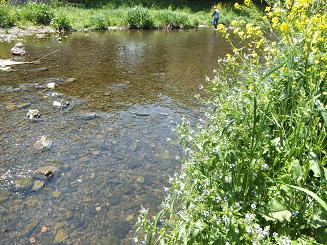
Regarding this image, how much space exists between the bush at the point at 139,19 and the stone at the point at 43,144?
17388 mm

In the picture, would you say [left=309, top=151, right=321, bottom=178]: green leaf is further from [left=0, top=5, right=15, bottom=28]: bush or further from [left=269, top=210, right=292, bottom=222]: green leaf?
[left=0, top=5, right=15, bottom=28]: bush

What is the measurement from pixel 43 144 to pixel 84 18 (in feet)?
58.0

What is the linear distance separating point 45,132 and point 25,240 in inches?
131

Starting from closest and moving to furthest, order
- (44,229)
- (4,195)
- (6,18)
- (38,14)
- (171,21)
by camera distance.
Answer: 1. (44,229)
2. (4,195)
3. (6,18)
4. (38,14)
5. (171,21)

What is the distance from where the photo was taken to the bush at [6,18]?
18.9 meters

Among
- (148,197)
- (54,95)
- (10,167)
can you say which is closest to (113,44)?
(54,95)

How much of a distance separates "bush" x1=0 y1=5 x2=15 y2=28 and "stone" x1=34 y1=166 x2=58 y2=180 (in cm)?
1601

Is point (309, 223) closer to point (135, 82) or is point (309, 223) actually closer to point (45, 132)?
point (45, 132)

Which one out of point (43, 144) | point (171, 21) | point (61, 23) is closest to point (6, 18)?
point (61, 23)

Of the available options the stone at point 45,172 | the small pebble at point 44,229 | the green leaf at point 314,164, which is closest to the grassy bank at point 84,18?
the stone at point 45,172

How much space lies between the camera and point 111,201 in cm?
523

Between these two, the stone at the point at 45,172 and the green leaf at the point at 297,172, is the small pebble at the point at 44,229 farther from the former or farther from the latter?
the green leaf at the point at 297,172

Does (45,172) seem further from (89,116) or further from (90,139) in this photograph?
(89,116)

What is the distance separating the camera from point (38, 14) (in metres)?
20.7
